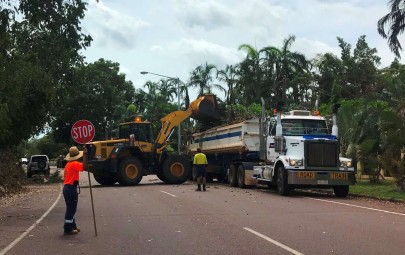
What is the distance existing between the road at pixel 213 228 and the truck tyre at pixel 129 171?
933 cm

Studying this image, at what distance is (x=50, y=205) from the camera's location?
1775 cm

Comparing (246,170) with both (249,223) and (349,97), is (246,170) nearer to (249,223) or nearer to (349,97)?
(249,223)

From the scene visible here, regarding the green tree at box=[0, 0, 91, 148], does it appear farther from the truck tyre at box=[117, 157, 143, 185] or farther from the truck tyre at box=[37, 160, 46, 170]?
the truck tyre at box=[37, 160, 46, 170]

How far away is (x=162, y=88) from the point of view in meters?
67.7

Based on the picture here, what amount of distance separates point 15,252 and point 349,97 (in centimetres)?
4005

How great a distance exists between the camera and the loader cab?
28.1 metres

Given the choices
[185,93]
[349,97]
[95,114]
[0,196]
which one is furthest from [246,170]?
[95,114]

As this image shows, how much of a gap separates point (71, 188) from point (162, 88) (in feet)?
188

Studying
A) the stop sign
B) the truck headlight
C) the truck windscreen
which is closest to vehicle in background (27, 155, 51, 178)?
the truck windscreen

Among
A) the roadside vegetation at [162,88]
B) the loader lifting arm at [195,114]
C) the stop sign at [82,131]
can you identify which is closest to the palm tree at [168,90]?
the roadside vegetation at [162,88]

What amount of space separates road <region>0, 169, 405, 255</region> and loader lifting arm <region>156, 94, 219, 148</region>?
11.6 m

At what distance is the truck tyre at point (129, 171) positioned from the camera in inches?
1056

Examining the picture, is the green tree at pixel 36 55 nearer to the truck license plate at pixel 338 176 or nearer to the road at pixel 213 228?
the road at pixel 213 228

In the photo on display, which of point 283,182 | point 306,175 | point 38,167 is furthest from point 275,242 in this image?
point 38,167
